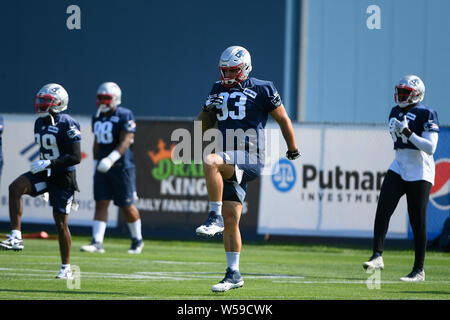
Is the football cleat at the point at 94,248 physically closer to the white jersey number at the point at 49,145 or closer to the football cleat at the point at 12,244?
the white jersey number at the point at 49,145

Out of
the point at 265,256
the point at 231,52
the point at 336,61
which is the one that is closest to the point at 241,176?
the point at 231,52

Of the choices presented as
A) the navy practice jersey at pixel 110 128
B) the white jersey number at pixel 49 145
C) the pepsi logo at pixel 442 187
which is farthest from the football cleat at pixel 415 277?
the pepsi logo at pixel 442 187

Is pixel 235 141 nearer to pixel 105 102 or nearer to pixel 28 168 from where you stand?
pixel 105 102

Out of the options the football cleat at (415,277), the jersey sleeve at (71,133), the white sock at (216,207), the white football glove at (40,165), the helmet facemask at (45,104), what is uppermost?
the helmet facemask at (45,104)

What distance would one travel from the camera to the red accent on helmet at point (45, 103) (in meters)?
9.00

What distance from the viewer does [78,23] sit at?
20141 mm

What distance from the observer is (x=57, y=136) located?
9.09m

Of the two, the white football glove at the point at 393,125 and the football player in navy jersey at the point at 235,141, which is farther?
the white football glove at the point at 393,125

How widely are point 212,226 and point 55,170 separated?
7.01ft

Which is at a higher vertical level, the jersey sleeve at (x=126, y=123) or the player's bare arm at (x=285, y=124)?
the player's bare arm at (x=285, y=124)

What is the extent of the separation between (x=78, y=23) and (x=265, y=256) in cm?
927

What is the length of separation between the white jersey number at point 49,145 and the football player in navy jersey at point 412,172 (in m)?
3.42

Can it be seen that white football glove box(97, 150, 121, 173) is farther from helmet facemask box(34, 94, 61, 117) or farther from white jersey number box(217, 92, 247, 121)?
white jersey number box(217, 92, 247, 121)

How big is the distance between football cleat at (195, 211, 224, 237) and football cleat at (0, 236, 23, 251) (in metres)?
2.14
